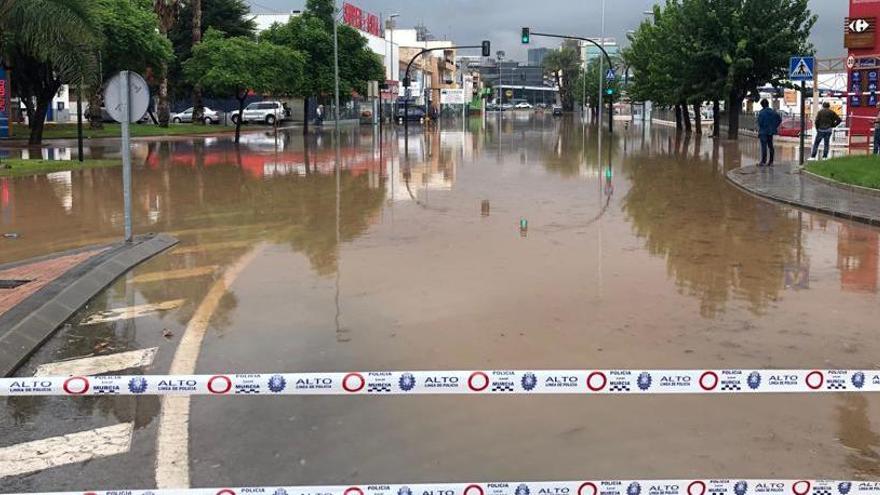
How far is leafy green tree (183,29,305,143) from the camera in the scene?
134 feet

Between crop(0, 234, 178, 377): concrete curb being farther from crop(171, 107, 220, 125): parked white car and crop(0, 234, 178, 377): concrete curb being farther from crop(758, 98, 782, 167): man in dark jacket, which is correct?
crop(171, 107, 220, 125): parked white car

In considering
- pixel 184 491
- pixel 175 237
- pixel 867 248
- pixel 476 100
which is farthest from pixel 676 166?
pixel 476 100

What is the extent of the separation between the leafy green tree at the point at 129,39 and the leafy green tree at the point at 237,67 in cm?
236

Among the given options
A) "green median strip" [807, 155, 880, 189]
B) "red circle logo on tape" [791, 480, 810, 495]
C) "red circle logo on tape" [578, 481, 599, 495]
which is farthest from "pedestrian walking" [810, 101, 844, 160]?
"red circle logo on tape" [578, 481, 599, 495]

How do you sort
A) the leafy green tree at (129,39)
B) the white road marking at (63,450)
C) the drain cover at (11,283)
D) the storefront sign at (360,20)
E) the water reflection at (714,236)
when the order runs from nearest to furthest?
the white road marking at (63,450) < the drain cover at (11,283) < the water reflection at (714,236) < the leafy green tree at (129,39) < the storefront sign at (360,20)

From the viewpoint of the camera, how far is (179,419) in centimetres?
521

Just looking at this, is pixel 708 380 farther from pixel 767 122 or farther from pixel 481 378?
pixel 767 122

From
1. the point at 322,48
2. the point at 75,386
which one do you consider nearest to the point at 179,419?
the point at 75,386

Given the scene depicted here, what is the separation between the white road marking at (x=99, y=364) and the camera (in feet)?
20.2

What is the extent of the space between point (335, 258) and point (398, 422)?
5.57 meters

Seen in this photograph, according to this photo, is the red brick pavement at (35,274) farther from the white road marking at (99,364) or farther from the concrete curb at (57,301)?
the white road marking at (99,364)

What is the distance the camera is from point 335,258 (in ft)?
34.6

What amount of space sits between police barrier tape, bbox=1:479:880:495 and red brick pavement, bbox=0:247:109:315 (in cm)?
478

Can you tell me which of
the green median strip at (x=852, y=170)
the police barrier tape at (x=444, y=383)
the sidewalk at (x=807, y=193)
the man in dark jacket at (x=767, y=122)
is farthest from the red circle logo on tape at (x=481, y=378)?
the man in dark jacket at (x=767, y=122)
